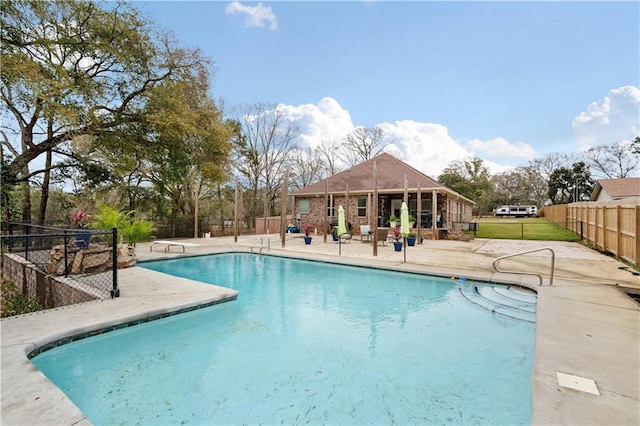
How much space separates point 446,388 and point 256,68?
19.7 meters

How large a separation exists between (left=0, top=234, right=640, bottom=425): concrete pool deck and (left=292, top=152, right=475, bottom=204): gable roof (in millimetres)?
9158

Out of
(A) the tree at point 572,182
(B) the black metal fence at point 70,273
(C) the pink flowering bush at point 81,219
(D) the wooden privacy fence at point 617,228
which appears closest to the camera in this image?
(B) the black metal fence at point 70,273

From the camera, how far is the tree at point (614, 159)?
35.7m

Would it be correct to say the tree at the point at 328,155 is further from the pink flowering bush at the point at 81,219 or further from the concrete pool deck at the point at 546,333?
the concrete pool deck at the point at 546,333

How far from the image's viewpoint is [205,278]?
27.8ft

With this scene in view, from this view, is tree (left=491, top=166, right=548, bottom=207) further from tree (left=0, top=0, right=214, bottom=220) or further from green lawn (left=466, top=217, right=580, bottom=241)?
tree (left=0, top=0, right=214, bottom=220)

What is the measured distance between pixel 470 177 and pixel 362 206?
2711 centimetres

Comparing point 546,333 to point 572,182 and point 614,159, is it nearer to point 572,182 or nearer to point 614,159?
point 572,182

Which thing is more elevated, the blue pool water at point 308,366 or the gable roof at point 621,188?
the gable roof at point 621,188

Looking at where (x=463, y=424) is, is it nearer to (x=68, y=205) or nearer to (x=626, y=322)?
(x=626, y=322)

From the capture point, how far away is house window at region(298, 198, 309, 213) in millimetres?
21250

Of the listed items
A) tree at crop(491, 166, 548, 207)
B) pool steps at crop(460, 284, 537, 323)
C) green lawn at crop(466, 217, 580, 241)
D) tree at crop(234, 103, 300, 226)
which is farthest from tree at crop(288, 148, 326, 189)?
tree at crop(491, 166, 548, 207)

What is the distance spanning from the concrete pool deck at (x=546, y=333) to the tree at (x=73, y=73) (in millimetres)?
6670

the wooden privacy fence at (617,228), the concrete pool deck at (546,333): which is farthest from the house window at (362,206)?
the concrete pool deck at (546,333)
